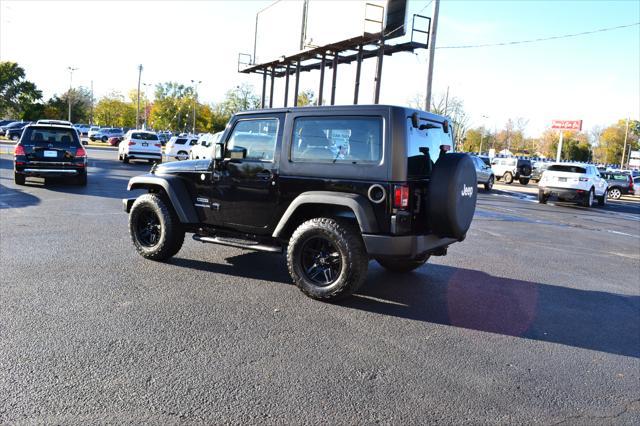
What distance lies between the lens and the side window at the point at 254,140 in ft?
19.5

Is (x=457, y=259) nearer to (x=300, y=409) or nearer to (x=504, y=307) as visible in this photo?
(x=504, y=307)

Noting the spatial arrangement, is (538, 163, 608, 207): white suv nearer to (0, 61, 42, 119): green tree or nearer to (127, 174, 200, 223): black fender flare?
(127, 174, 200, 223): black fender flare

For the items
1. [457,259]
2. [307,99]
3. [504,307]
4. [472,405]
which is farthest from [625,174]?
[307,99]

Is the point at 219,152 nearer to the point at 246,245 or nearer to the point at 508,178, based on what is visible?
the point at 246,245

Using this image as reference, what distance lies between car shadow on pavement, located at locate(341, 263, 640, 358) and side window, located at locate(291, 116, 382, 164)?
5.10 feet

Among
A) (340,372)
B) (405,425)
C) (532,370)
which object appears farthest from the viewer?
(532,370)

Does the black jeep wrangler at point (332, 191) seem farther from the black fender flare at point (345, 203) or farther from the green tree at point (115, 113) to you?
the green tree at point (115, 113)

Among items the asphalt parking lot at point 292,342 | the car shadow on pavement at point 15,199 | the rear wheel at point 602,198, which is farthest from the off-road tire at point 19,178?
the rear wheel at point 602,198

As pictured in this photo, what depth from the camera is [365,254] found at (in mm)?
5270

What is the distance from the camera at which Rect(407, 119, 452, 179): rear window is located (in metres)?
5.20

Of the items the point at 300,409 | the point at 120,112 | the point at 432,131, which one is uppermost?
the point at 120,112

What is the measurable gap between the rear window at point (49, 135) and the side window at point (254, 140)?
405 inches

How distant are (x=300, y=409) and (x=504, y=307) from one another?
326 centimetres

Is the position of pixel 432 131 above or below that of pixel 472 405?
above
